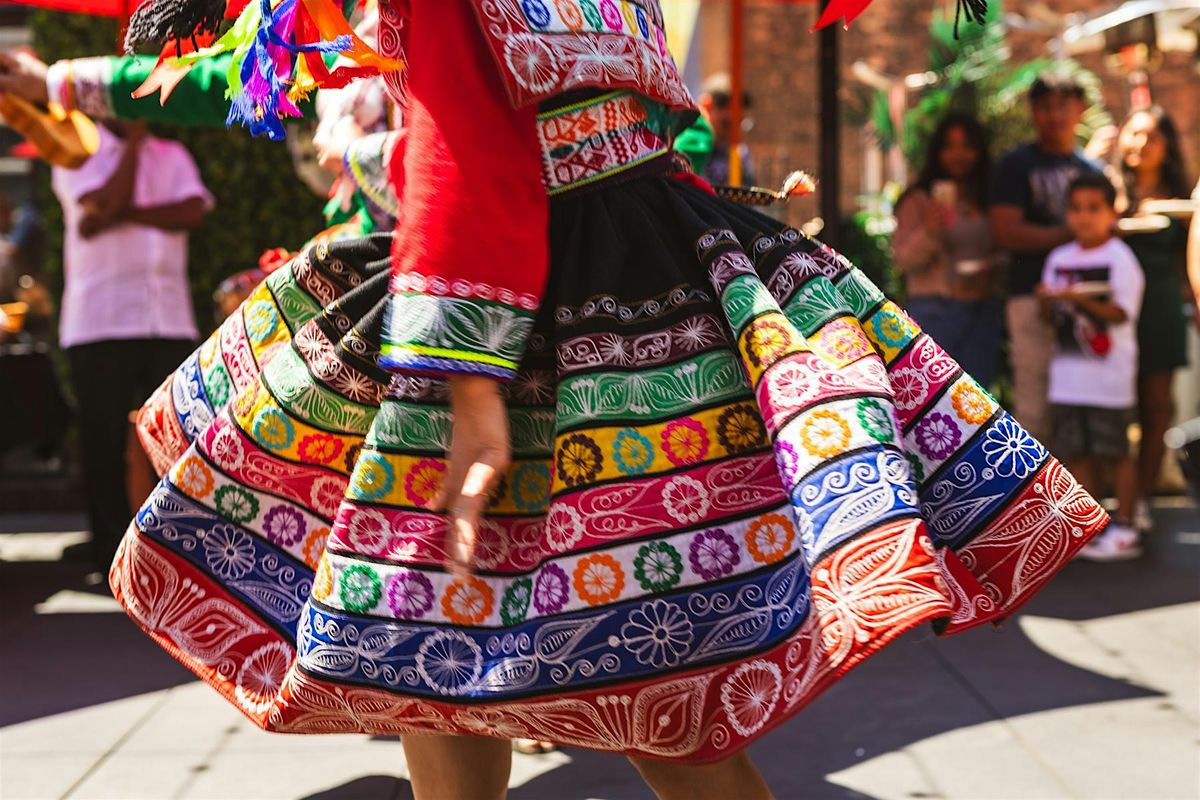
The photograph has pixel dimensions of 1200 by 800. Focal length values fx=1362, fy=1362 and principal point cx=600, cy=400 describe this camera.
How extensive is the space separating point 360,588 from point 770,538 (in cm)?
44

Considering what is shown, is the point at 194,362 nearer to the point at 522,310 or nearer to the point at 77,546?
the point at 522,310

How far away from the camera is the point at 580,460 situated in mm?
1463

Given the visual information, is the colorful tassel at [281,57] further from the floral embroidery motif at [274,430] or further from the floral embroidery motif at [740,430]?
the floral embroidery motif at [740,430]

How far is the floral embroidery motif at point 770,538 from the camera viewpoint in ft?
4.70

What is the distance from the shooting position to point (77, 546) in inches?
234

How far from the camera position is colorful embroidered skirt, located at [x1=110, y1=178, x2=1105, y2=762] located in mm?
1384

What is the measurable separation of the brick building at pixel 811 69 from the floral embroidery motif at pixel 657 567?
14.7 meters

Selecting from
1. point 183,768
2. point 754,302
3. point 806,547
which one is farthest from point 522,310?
point 183,768

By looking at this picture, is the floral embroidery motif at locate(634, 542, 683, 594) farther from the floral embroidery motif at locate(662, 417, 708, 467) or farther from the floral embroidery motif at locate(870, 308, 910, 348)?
the floral embroidery motif at locate(870, 308, 910, 348)

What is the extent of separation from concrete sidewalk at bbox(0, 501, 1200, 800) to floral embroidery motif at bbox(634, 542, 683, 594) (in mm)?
1616

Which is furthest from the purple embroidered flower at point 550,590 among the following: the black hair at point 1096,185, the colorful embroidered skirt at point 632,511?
the black hair at point 1096,185

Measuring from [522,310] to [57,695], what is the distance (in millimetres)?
2951

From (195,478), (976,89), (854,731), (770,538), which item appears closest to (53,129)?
(195,478)

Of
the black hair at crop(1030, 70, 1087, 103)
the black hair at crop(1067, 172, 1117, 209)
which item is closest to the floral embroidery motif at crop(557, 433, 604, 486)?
the black hair at crop(1067, 172, 1117, 209)
